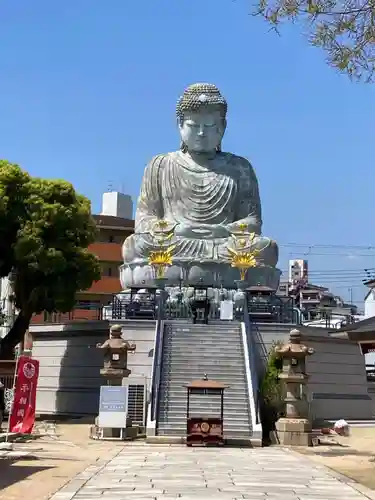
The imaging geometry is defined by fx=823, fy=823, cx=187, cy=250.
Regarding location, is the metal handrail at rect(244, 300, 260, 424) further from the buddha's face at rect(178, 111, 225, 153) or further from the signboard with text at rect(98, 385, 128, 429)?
the buddha's face at rect(178, 111, 225, 153)

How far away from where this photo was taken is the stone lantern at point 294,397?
17.6 meters

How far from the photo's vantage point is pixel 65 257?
23141 millimetres

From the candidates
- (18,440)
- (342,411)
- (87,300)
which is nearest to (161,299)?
(342,411)

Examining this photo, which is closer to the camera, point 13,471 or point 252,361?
point 13,471

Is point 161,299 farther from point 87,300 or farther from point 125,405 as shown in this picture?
point 87,300

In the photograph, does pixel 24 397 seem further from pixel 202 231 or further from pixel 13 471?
pixel 202 231

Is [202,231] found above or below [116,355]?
above

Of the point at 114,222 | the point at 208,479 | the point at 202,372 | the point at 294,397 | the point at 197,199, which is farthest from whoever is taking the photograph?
the point at 114,222

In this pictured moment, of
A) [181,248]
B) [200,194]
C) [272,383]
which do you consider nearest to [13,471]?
[272,383]

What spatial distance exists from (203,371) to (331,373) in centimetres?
532

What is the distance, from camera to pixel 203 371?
19.7 m

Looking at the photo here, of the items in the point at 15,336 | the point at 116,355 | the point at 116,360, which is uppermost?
the point at 15,336

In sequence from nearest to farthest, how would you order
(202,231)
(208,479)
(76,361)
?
(208,479), (76,361), (202,231)

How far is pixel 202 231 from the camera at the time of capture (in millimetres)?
29312
